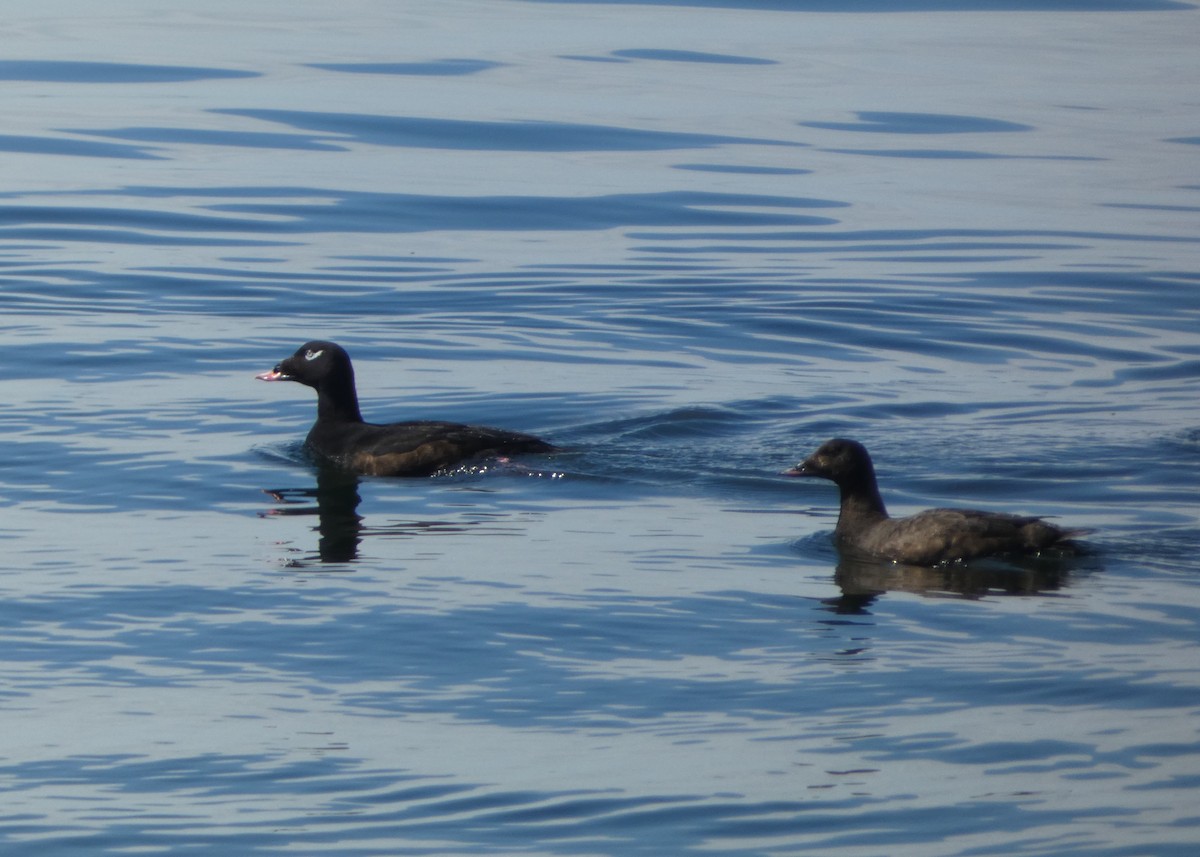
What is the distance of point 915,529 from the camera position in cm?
1199

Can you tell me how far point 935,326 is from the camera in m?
20.3

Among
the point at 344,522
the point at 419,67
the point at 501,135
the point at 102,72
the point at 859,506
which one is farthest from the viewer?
the point at 419,67

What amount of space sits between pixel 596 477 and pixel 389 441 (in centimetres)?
150

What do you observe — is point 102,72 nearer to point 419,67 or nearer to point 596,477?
point 419,67

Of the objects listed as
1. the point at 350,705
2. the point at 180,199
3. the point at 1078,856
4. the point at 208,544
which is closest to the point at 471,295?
the point at 180,199

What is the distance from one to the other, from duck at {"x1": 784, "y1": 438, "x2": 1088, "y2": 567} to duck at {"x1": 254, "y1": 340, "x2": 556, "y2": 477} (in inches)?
94.3

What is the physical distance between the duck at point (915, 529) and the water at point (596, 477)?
194mm

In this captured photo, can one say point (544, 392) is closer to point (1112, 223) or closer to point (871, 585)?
point (871, 585)

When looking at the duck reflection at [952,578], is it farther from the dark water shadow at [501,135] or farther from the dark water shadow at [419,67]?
the dark water shadow at [419,67]

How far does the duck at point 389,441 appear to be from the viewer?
14.2m

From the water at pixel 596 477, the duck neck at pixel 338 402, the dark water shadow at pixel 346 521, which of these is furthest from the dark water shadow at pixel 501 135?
the dark water shadow at pixel 346 521

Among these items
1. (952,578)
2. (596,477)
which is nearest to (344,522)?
(596,477)

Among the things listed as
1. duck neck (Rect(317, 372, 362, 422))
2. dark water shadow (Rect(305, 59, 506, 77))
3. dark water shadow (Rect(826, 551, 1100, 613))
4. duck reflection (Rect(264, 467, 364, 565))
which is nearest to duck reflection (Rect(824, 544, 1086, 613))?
dark water shadow (Rect(826, 551, 1100, 613))

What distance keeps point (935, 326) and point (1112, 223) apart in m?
7.18
